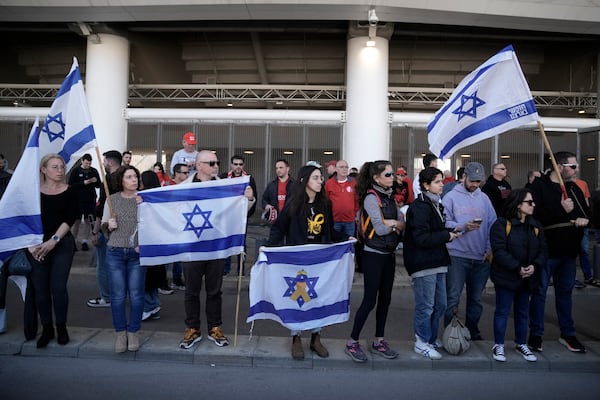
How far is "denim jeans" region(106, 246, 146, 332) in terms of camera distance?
5.37m

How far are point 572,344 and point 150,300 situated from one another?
5.17 meters

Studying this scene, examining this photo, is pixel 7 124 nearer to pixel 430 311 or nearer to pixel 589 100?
pixel 430 311

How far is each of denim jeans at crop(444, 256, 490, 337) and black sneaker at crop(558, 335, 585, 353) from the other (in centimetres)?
93

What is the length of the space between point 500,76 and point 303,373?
3981 millimetres

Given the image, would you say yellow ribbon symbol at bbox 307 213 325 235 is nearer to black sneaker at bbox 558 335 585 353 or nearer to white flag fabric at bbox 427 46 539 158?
white flag fabric at bbox 427 46 539 158

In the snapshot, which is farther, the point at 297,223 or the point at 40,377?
the point at 297,223

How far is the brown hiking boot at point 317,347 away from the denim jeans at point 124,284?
6.27 ft

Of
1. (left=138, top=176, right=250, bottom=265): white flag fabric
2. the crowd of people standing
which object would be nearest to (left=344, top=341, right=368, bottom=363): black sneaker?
the crowd of people standing

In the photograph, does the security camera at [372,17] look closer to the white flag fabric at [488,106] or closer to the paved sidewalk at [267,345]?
the white flag fabric at [488,106]

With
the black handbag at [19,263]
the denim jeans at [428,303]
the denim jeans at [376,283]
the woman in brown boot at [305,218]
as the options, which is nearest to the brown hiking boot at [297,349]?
the woman in brown boot at [305,218]

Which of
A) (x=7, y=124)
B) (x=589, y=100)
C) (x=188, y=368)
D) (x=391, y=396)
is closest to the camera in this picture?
(x=391, y=396)

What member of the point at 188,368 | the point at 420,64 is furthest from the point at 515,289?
the point at 420,64

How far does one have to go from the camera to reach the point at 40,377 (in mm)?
4730

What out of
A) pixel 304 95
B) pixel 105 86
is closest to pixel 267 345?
pixel 105 86
